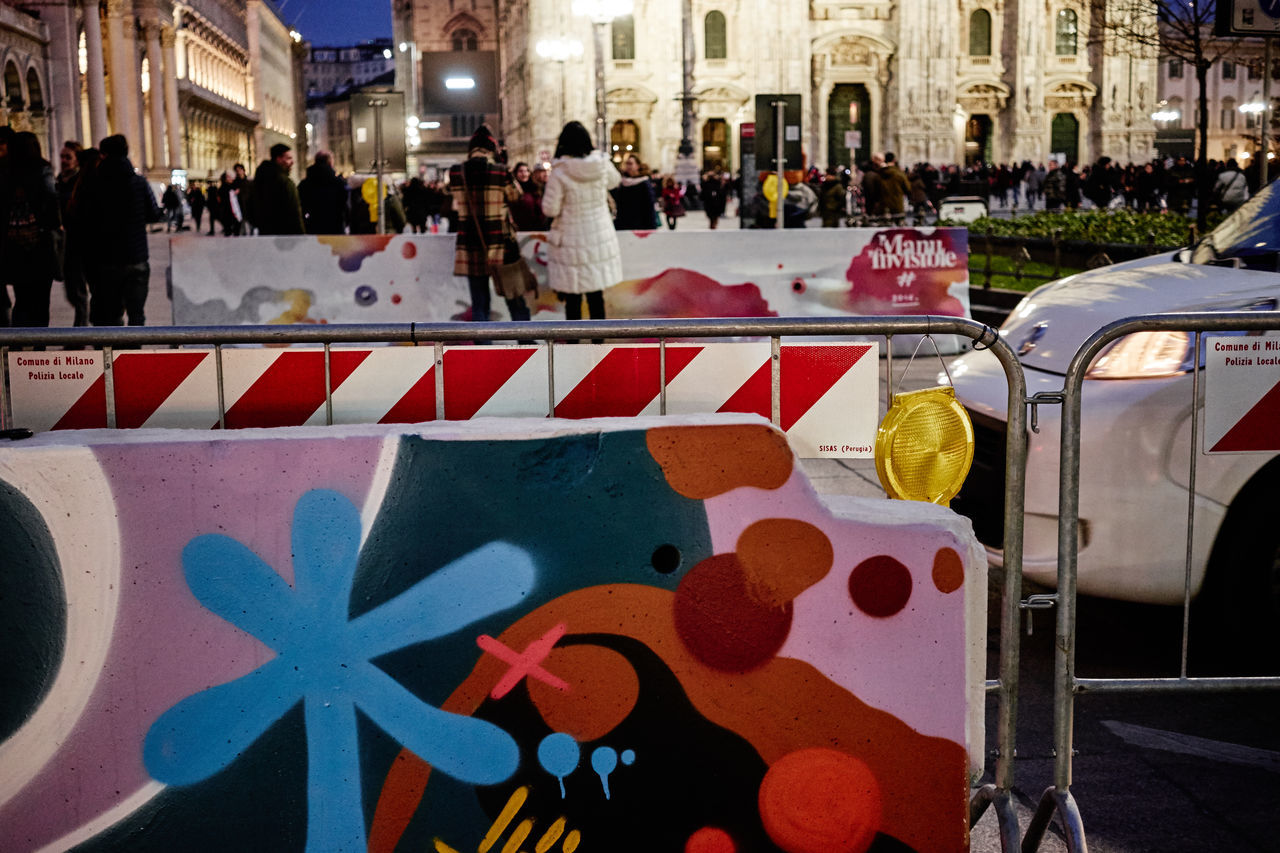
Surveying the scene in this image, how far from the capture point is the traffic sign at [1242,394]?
358 cm

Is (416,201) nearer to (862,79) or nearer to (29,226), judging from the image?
(29,226)

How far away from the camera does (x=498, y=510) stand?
294 cm

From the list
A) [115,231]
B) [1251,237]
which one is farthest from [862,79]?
[1251,237]

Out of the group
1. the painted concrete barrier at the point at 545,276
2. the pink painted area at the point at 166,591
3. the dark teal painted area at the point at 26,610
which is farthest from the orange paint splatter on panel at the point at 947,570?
the painted concrete barrier at the point at 545,276

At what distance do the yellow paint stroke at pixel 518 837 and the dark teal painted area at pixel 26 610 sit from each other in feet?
3.25

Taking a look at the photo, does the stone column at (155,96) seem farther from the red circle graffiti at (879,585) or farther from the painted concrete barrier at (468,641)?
the red circle graffiti at (879,585)

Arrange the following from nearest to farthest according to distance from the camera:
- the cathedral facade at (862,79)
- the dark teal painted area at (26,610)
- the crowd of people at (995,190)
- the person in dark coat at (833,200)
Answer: the dark teal painted area at (26,610) → the crowd of people at (995,190) → the person in dark coat at (833,200) → the cathedral facade at (862,79)

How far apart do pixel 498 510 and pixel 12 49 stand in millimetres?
56031

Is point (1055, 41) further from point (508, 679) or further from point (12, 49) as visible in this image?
point (508, 679)

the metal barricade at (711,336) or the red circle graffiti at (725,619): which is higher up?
the metal barricade at (711,336)

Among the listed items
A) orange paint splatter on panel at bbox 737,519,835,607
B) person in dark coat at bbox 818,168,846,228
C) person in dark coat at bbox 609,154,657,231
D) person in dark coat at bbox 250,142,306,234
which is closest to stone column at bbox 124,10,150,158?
person in dark coat at bbox 818,168,846,228

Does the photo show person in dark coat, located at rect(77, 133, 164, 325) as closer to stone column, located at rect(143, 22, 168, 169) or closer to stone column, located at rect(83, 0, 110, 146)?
stone column, located at rect(83, 0, 110, 146)

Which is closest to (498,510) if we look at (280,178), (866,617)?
(866,617)

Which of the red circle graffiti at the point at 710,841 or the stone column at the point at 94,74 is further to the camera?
the stone column at the point at 94,74
